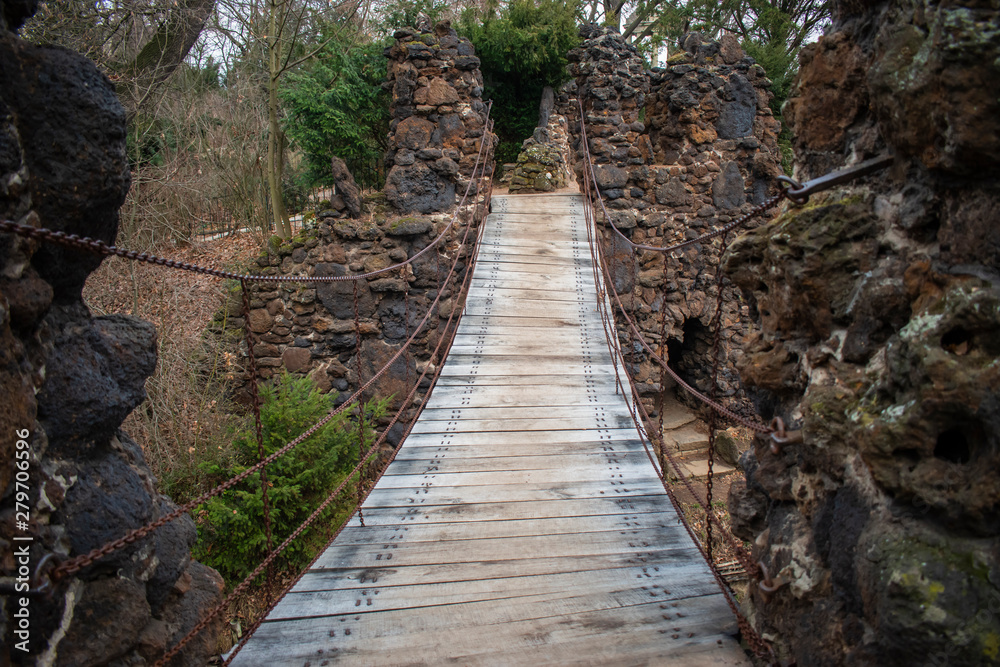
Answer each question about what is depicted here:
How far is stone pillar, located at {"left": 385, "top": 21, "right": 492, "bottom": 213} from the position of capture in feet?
21.5

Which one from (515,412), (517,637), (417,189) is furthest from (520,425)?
(417,189)

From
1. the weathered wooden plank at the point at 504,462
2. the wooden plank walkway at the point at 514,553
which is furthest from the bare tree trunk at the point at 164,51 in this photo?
the weathered wooden plank at the point at 504,462

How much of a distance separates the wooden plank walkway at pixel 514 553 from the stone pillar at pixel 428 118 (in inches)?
91.6

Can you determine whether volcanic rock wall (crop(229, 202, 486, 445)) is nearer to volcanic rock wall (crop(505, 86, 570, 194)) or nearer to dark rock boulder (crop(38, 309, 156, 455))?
volcanic rock wall (crop(505, 86, 570, 194))

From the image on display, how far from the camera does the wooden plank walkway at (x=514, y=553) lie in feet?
7.36

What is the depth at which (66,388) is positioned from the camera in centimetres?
159

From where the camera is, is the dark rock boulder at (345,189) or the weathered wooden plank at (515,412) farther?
the dark rock boulder at (345,189)

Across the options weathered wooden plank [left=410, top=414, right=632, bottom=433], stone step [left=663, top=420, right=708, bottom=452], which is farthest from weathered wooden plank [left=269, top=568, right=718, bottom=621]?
stone step [left=663, top=420, right=708, bottom=452]

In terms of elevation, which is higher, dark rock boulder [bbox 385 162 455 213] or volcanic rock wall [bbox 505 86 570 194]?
volcanic rock wall [bbox 505 86 570 194]

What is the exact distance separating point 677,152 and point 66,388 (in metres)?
8.19

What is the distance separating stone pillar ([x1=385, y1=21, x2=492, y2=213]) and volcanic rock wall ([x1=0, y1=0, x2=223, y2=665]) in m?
4.90

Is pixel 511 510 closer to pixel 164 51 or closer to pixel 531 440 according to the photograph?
pixel 531 440

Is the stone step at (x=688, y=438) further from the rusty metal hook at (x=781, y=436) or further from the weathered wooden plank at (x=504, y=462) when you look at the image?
the rusty metal hook at (x=781, y=436)

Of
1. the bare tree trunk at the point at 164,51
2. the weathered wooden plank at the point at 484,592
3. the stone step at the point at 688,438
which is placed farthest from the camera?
the stone step at the point at 688,438
